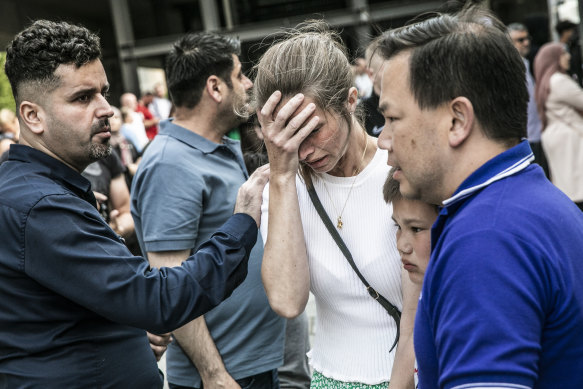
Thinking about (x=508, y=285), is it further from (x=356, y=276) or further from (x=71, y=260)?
(x=71, y=260)

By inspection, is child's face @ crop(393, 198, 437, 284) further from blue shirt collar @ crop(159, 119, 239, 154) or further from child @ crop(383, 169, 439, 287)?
blue shirt collar @ crop(159, 119, 239, 154)

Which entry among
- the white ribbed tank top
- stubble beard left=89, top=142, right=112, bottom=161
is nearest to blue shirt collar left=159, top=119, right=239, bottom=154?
stubble beard left=89, top=142, right=112, bottom=161

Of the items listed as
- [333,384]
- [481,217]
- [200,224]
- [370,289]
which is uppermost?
[481,217]

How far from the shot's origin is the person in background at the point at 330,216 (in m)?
2.08

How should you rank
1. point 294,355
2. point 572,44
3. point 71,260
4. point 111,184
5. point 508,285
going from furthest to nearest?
point 572,44 < point 111,184 < point 294,355 < point 71,260 < point 508,285

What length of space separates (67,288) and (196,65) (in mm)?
1540

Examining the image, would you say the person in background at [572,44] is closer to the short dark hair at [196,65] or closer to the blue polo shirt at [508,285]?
the short dark hair at [196,65]

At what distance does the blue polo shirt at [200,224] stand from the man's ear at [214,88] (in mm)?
231

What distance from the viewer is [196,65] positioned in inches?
121

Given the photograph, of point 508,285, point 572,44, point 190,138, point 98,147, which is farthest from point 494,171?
point 572,44

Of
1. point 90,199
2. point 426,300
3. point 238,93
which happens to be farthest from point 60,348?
point 238,93

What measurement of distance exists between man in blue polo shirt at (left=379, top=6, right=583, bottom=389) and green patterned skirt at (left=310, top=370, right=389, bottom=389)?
80 centimetres

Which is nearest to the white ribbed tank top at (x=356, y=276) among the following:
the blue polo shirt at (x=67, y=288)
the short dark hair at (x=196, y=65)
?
the blue polo shirt at (x=67, y=288)

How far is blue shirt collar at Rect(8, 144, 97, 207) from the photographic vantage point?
2035 millimetres
